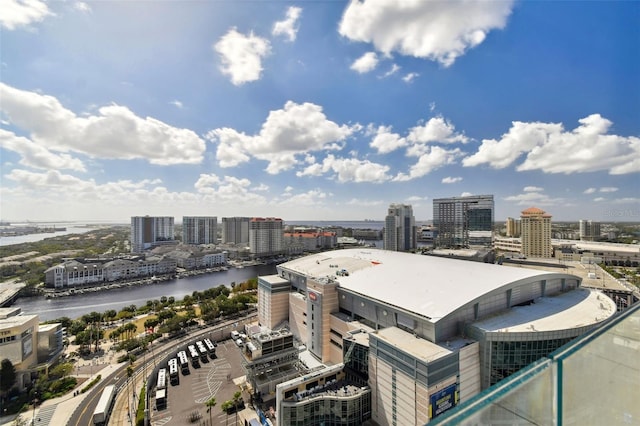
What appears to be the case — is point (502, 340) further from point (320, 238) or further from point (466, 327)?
point (320, 238)

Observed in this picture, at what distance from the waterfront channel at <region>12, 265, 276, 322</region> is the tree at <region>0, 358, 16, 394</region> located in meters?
8.71

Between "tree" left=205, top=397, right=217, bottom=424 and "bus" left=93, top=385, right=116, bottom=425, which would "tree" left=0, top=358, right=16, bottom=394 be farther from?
"tree" left=205, top=397, right=217, bottom=424

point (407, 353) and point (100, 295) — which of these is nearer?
point (407, 353)

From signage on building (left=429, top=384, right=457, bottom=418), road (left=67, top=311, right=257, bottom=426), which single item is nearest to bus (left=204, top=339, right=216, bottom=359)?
road (left=67, top=311, right=257, bottom=426)

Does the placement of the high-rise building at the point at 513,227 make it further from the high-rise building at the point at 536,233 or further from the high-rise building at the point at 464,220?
the high-rise building at the point at 536,233

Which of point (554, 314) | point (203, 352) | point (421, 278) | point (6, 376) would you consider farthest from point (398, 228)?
point (6, 376)

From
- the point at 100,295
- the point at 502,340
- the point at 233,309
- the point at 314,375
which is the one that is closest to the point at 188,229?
the point at 100,295

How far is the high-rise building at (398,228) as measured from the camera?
33.1 meters

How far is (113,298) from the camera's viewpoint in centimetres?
1855

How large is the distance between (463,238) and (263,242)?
71.6ft

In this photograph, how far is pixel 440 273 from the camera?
859 cm

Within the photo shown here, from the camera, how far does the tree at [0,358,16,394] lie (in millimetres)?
7512

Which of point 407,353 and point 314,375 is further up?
point 407,353

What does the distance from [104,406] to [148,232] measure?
35717mm
